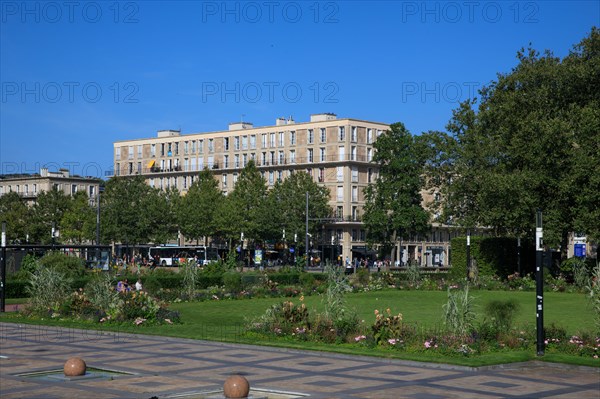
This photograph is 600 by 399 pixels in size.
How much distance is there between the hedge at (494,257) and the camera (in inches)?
2301

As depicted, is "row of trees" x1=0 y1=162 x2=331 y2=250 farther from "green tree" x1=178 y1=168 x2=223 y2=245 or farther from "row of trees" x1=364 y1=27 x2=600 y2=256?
"row of trees" x1=364 y1=27 x2=600 y2=256

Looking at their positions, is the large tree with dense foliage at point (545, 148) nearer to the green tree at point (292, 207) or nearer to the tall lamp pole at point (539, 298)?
the tall lamp pole at point (539, 298)

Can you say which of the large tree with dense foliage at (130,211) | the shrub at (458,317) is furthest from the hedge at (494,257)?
the large tree with dense foliage at (130,211)

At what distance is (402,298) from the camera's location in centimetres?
4062

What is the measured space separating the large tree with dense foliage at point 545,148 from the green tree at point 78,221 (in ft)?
186

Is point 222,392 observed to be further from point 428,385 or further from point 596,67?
point 596,67

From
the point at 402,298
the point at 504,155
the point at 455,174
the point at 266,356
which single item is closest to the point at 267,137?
the point at 455,174

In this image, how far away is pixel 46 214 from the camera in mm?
112438

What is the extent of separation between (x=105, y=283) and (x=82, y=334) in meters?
4.21

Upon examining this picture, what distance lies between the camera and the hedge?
58438 mm

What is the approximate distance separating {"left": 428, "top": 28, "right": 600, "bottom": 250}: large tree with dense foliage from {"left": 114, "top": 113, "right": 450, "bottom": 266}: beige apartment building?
4944 cm

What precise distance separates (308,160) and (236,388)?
100 m

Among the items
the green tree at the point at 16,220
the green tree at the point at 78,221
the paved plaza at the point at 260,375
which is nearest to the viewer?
the paved plaza at the point at 260,375

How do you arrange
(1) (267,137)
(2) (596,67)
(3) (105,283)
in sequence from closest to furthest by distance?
(3) (105,283), (2) (596,67), (1) (267,137)
